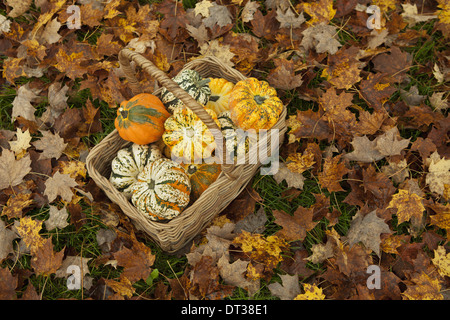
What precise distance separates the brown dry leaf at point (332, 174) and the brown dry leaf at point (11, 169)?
211cm

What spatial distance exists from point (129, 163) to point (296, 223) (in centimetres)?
119

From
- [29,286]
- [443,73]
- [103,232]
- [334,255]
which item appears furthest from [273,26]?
[29,286]

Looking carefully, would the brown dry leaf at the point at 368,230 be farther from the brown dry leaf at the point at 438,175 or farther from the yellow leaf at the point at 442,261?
the brown dry leaf at the point at 438,175

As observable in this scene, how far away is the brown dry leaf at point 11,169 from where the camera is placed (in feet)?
8.21

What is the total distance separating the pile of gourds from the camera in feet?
7.10

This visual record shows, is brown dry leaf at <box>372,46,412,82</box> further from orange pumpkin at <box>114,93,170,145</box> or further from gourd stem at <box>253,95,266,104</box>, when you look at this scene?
orange pumpkin at <box>114,93,170,145</box>

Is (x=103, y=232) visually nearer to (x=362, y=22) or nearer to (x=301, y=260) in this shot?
(x=301, y=260)

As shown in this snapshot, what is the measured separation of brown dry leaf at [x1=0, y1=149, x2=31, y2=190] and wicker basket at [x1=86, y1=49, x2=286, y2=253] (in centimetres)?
58

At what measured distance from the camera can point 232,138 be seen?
2271 millimetres

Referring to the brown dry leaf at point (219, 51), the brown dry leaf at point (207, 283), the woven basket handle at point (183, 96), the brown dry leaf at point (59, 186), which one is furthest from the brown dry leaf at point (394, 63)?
the brown dry leaf at point (59, 186)

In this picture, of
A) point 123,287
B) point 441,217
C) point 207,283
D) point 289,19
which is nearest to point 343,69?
point 289,19

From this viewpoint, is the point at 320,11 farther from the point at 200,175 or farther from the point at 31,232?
the point at 31,232

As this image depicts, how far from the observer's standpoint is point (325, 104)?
105 inches

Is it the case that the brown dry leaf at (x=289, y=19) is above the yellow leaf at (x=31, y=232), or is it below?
above
